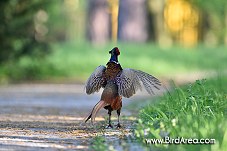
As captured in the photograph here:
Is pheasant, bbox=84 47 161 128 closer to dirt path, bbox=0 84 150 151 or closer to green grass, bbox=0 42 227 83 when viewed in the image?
dirt path, bbox=0 84 150 151

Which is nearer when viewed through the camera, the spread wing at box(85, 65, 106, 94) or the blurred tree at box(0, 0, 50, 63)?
the spread wing at box(85, 65, 106, 94)

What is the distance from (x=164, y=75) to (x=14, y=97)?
33.3 ft

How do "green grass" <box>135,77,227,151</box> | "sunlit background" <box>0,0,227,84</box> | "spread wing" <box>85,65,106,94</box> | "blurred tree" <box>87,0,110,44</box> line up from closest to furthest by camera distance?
"green grass" <box>135,77,227,151</box>, "spread wing" <box>85,65,106,94</box>, "sunlit background" <box>0,0,227,84</box>, "blurred tree" <box>87,0,110,44</box>

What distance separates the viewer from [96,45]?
99.1ft

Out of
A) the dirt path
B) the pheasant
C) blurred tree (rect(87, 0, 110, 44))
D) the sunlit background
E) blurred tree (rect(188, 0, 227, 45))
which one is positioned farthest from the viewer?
blurred tree (rect(188, 0, 227, 45))

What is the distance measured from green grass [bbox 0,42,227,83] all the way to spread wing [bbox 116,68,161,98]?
1161 centimetres

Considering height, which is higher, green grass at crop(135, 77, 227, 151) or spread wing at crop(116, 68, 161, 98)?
spread wing at crop(116, 68, 161, 98)

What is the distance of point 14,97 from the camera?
50.9 ft

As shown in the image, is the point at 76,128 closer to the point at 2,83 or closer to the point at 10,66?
the point at 2,83

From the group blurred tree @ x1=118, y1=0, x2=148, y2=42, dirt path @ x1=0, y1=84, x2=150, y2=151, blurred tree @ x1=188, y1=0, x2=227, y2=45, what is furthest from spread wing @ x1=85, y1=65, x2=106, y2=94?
blurred tree @ x1=188, y1=0, x2=227, y2=45

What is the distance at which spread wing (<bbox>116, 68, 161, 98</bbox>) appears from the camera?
8758mm

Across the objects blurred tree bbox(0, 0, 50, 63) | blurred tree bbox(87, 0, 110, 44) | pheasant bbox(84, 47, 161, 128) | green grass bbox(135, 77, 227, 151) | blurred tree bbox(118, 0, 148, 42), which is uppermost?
→ blurred tree bbox(87, 0, 110, 44)

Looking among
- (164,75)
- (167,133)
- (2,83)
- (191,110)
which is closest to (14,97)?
(2,83)

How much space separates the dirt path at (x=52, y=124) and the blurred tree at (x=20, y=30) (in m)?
3.74
